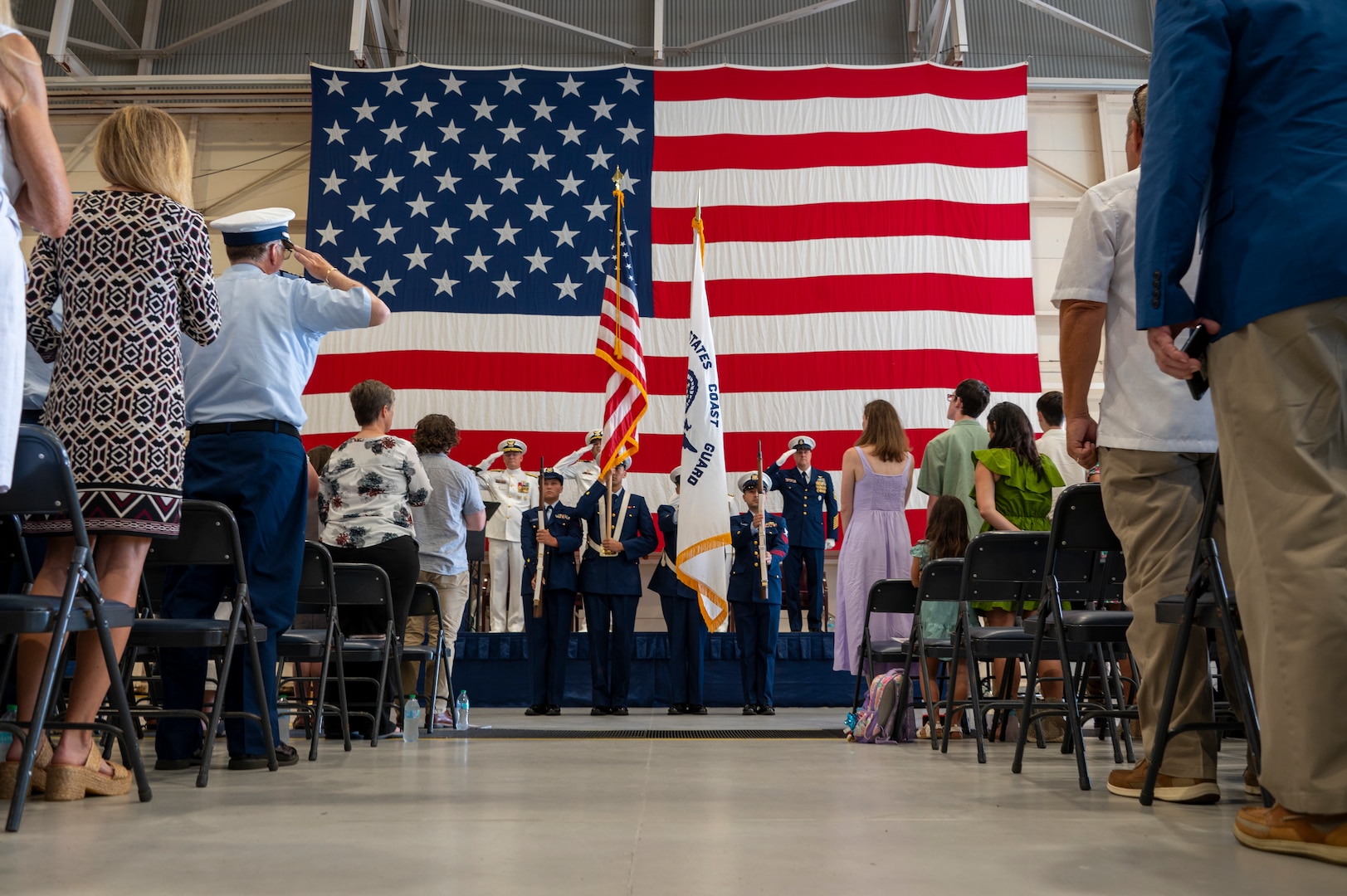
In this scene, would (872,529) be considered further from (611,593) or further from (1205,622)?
(1205,622)

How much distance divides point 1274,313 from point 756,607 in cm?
480

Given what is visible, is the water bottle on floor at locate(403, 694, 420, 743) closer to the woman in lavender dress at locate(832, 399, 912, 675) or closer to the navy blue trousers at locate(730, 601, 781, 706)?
the woman in lavender dress at locate(832, 399, 912, 675)

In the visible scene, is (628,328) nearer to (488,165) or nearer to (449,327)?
(449,327)

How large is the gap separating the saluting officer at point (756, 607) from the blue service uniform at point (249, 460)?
351 centimetres

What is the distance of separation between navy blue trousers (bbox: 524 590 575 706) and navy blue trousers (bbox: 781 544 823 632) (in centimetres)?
217

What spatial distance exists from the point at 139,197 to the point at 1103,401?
1965 mm

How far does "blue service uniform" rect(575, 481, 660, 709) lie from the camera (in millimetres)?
6023

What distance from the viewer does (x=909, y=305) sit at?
887cm

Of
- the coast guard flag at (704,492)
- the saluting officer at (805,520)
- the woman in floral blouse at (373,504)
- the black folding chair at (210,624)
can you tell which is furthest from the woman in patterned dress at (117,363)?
the saluting officer at (805,520)

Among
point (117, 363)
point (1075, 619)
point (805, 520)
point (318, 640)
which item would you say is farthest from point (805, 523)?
point (117, 363)

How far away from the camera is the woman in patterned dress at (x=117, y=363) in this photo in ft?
6.77

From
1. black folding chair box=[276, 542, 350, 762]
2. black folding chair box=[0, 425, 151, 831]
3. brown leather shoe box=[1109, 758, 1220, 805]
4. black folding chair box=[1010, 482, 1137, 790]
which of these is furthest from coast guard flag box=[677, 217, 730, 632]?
black folding chair box=[0, 425, 151, 831]

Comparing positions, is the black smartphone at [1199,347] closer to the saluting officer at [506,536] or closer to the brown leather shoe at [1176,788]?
the brown leather shoe at [1176,788]

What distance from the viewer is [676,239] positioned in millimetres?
9141
